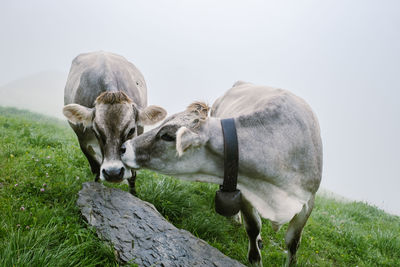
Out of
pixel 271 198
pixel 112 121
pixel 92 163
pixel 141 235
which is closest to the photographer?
pixel 141 235

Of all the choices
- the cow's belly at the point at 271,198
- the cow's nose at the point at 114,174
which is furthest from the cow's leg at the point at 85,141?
the cow's belly at the point at 271,198

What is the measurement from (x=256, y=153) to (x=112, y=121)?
75.4 inches

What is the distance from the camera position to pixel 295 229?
138 inches

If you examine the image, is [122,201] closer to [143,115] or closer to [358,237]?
[143,115]

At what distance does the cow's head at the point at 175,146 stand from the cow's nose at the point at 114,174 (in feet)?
1.57

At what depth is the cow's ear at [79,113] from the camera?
4.05m

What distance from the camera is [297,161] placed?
3029 mm

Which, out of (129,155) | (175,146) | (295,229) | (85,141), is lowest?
(295,229)

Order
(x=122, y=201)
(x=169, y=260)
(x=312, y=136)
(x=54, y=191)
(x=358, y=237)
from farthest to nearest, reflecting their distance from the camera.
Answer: (x=358, y=237) < (x=54, y=191) < (x=122, y=201) < (x=312, y=136) < (x=169, y=260)

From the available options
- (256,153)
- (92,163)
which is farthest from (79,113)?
(256,153)

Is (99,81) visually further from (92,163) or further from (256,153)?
(256,153)

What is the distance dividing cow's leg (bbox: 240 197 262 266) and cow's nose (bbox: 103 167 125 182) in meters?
1.43

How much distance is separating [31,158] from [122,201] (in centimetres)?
220

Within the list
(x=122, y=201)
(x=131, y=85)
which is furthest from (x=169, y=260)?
(x=131, y=85)
